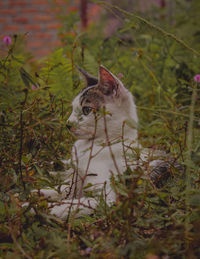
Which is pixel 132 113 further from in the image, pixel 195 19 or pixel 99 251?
pixel 195 19

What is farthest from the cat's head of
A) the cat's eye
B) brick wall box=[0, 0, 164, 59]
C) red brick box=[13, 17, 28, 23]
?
red brick box=[13, 17, 28, 23]

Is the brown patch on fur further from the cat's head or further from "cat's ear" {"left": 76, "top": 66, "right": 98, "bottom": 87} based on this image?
"cat's ear" {"left": 76, "top": 66, "right": 98, "bottom": 87}

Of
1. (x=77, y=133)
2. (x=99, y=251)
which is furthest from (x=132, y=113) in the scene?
(x=99, y=251)

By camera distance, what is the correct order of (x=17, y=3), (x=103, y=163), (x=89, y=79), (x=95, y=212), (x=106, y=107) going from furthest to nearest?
(x=17, y=3), (x=89, y=79), (x=106, y=107), (x=103, y=163), (x=95, y=212)

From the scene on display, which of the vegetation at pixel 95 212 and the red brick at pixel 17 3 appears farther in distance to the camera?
the red brick at pixel 17 3

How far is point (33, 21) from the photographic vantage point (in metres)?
5.39

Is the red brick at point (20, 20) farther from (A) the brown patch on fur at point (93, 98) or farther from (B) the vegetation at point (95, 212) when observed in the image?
(A) the brown patch on fur at point (93, 98)

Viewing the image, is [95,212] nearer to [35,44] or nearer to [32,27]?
[35,44]

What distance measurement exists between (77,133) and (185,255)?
0.87 meters

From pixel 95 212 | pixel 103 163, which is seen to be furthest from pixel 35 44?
pixel 95 212

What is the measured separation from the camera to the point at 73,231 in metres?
1.03

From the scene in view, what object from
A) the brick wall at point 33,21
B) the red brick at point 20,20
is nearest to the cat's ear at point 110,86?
the brick wall at point 33,21

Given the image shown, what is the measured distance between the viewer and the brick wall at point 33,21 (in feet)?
17.3

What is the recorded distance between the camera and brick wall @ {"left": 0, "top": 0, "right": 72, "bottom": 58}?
5281 mm
